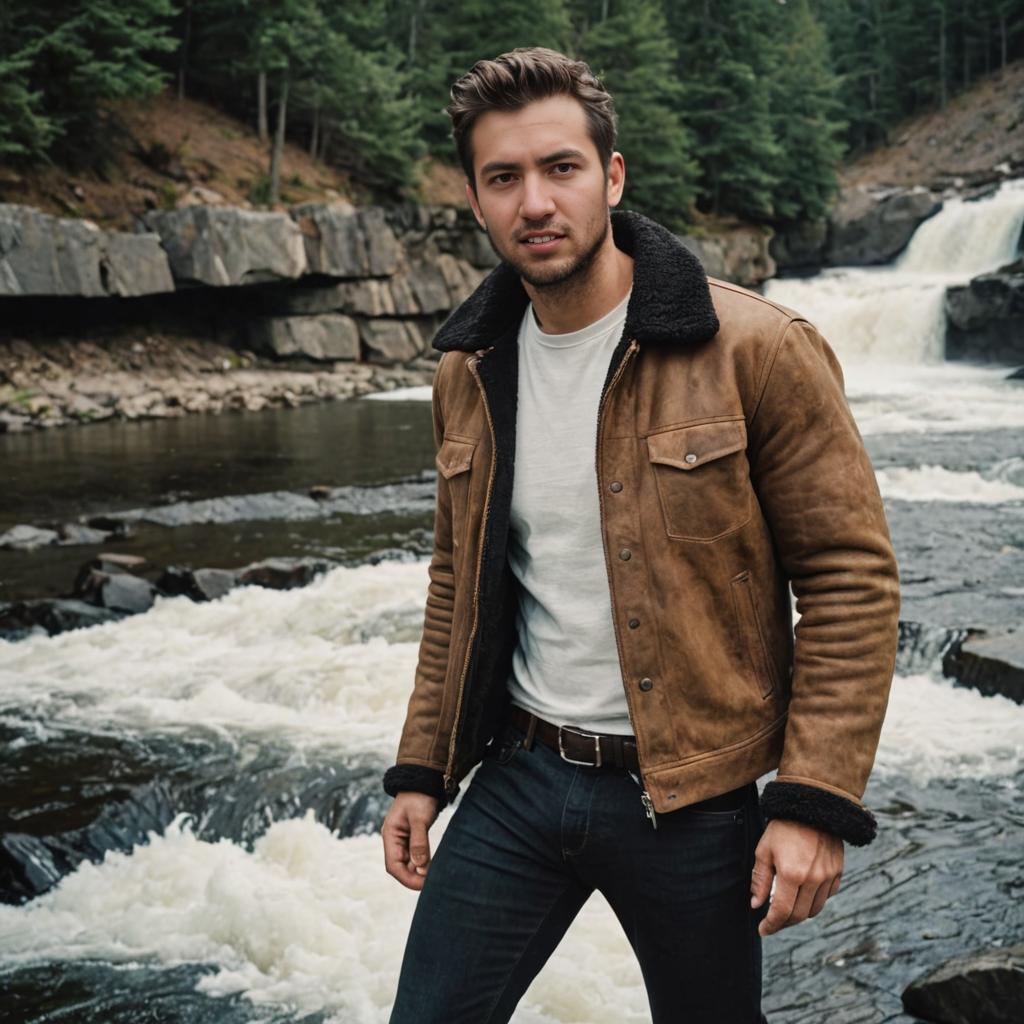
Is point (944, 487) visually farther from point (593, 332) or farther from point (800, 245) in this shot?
point (800, 245)

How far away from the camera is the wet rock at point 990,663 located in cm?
706

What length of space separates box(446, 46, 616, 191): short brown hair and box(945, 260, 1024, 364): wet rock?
96.3ft

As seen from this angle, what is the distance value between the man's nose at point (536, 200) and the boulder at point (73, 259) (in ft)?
80.7

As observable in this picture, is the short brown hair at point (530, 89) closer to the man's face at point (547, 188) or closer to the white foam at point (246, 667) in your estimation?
the man's face at point (547, 188)

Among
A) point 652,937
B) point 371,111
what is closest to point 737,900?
point 652,937

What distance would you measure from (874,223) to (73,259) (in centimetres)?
2834

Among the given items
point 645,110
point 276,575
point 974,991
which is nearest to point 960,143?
point 645,110

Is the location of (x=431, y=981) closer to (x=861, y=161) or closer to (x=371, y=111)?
(x=371, y=111)

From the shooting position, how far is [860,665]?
1.92m

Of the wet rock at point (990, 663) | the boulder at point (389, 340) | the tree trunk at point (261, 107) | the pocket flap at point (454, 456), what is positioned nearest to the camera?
the pocket flap at point (454, 456)

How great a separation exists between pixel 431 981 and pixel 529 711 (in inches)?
21.6

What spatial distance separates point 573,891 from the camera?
227 cm

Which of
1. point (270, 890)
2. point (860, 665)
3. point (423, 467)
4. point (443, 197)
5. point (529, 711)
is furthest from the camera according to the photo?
point (443, 197)

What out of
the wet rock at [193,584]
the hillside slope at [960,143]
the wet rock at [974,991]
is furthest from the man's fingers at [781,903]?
the hillside slope at [960,143]
